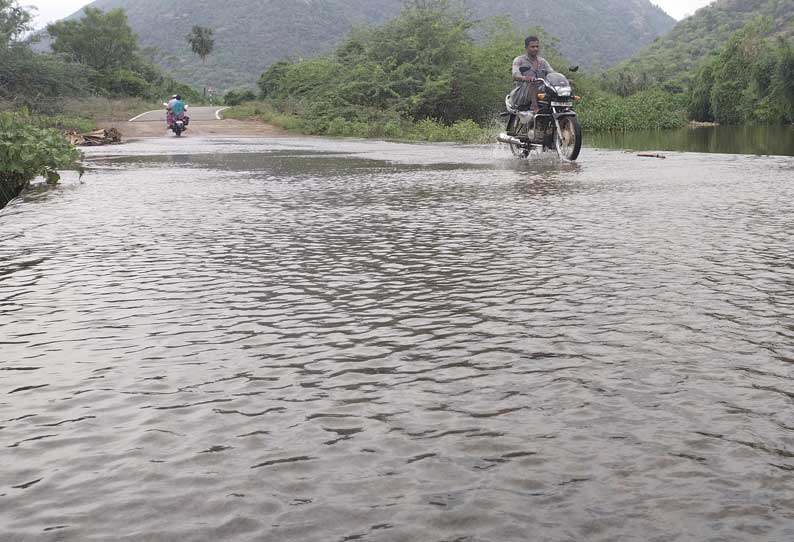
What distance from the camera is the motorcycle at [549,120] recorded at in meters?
14.8

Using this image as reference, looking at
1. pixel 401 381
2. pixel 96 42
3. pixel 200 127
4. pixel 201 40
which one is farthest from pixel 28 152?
pixel 201 40

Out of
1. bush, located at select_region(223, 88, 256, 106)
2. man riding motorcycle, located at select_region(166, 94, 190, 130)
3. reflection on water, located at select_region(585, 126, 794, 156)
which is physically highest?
bush, located at select_region(223, 88, 256, 106)

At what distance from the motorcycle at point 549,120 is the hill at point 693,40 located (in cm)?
7048

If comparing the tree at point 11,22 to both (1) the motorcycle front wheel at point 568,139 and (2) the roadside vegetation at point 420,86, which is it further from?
(1) the motorcycle front wheel at point 568,139

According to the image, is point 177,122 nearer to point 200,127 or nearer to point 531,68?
point 200,127

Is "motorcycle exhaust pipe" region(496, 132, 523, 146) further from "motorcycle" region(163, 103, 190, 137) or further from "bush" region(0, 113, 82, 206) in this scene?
"motorcycle" region(163, 103, 190, 137)

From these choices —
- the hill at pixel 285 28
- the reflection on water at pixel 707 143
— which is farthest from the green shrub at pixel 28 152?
the hill at pixel 285 28

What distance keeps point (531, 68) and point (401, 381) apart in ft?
41.6

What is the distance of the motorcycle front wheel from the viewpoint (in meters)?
14.8

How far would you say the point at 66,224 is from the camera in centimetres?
825

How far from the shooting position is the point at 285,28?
139m

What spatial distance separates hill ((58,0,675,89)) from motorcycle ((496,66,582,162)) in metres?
115

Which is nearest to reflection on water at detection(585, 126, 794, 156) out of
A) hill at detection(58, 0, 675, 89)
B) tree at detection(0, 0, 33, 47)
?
tree at detection(0, 0, 33, 47)

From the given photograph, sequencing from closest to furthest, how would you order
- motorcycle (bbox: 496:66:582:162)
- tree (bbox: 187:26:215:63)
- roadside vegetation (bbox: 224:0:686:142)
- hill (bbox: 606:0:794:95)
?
→ motorcycle (bbox: 496:66:582:162) < roadside vegetation (bbox: 224:0:686:142) < hill (bbox: 606:0:794:95) < tree (bbox: 187:26:215:63)
